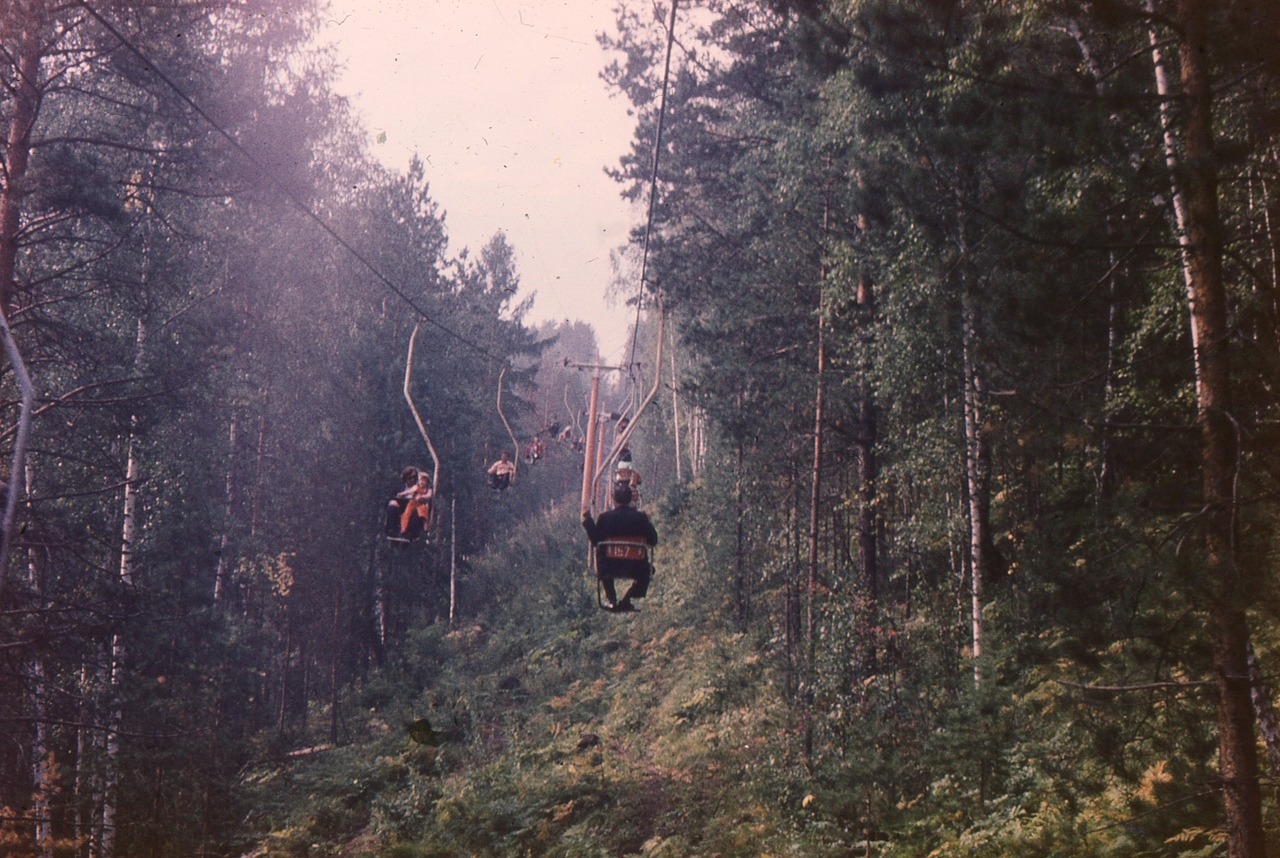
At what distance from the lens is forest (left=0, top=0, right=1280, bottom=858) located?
5848 millimetres

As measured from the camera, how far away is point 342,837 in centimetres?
1700

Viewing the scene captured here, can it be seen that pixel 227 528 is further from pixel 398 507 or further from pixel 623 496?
pixel 623 496

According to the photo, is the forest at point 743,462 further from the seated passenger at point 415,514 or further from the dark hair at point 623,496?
the seated passenger at point 415,514

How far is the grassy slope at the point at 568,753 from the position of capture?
1377cm

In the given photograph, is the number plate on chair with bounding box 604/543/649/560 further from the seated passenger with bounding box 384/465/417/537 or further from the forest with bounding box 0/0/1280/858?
the seated passenger with bounding box 384/465/417/537

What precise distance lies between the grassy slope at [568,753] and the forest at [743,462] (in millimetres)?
133

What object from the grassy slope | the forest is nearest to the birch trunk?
the forest

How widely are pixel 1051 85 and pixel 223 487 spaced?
92.1 ft

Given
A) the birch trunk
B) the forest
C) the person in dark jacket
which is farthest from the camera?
the birch trunk

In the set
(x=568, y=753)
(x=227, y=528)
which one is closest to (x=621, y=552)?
(x=568, y=753)

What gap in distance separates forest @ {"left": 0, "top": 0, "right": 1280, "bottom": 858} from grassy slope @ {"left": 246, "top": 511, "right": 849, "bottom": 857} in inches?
5.2

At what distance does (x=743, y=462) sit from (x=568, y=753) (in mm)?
7744

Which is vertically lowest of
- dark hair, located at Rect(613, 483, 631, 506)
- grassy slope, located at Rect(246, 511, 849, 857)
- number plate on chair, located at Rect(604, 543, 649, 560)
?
grassy slope, located at Rect(246, 511, 849, 857)

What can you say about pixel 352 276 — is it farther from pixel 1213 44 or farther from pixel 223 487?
pixel 1213 44
